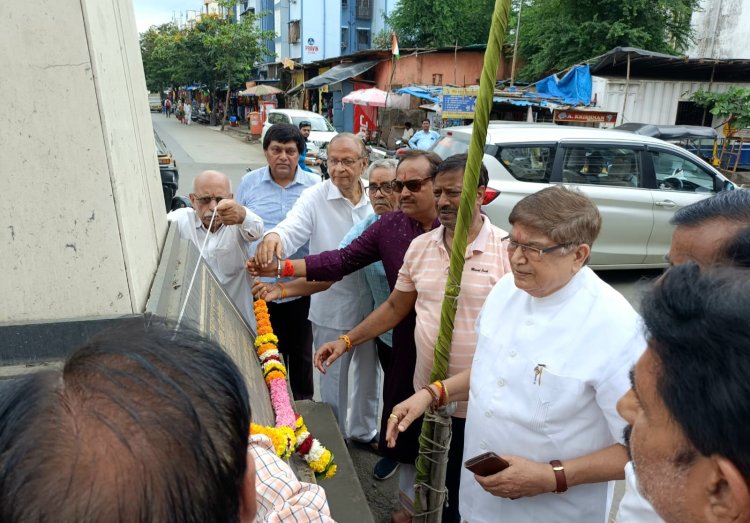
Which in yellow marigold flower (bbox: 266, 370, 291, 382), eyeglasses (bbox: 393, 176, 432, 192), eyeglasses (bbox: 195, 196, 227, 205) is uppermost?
eyeglasses (bbox: 393, 176, 432, 192)

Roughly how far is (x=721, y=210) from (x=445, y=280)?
94 cm

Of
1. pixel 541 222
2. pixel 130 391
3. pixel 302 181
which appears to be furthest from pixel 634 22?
pixel 130 391

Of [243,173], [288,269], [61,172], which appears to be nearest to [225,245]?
[288,269]

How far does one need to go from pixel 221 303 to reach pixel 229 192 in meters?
0.86

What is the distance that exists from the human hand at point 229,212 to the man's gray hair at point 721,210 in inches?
69.7

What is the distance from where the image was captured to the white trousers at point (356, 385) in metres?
3.13

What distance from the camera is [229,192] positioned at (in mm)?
2852

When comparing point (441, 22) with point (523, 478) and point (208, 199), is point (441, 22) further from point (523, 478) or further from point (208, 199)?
point (523, 478)

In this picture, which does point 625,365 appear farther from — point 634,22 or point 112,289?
point 634,22

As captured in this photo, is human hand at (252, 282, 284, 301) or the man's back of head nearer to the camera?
the man's back of head

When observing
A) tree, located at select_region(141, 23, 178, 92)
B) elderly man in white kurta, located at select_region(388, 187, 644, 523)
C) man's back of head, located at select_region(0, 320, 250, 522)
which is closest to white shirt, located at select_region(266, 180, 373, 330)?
elderly man in white kurta, located at select_region(388, 187, 644, 523)

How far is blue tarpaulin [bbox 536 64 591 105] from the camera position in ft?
44.0

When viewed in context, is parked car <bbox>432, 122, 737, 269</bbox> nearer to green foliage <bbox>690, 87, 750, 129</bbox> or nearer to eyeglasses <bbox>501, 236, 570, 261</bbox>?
eyeglasses <bbox>501, 236, 570, 261</bbox>

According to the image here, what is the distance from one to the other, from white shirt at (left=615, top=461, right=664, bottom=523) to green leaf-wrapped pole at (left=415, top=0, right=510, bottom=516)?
0.64 m
